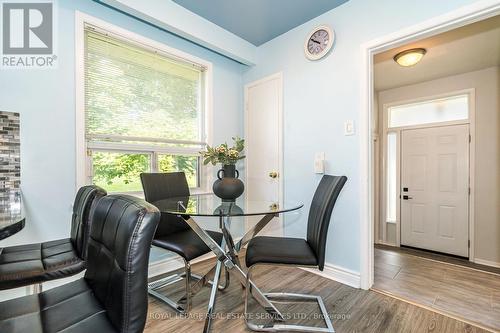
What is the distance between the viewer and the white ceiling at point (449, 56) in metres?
2.36

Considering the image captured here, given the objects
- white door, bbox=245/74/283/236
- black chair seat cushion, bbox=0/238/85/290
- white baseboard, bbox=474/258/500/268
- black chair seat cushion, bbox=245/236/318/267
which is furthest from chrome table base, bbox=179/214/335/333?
white baseboard, bbox=474/258/500/268

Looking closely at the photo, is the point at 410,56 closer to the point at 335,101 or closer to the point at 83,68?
the point at 335,101

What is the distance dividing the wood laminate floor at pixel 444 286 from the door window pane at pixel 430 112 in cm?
198

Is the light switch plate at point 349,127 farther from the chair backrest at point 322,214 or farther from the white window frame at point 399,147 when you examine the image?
the white window frame at point 399,147

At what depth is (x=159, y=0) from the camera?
7.41ft

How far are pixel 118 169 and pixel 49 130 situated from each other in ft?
1.96

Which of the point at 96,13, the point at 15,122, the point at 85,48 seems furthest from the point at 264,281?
the point at 96,13

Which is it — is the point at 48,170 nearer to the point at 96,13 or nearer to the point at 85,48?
the point at 85,48

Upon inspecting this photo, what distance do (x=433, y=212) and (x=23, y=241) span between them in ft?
15.2

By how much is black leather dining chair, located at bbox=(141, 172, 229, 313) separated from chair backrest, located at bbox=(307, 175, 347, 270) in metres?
0.76

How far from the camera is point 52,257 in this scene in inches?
50.4

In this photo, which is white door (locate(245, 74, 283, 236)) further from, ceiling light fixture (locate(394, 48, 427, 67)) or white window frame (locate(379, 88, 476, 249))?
white window frame (locate(379, 88, 476, 249))

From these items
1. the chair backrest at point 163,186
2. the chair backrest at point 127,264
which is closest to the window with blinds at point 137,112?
the chair backrest at point 163,186

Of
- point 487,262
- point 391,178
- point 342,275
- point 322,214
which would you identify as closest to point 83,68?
point 322,214
